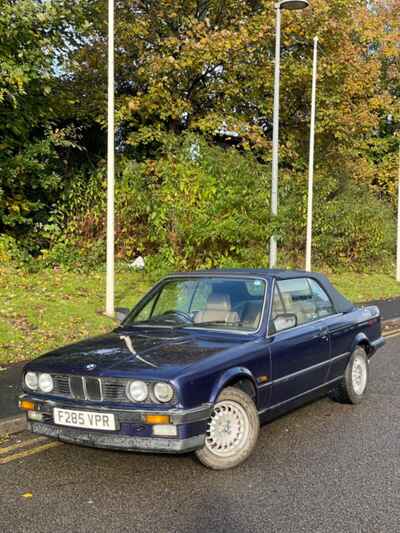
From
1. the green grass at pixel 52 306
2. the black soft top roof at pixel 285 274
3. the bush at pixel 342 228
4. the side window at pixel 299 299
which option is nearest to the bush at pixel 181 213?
the green grass at pixel 52 306

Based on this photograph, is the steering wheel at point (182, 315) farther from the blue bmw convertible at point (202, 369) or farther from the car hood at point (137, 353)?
the car hood at point (137, 353)

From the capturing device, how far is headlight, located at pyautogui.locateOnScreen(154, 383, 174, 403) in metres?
4.13

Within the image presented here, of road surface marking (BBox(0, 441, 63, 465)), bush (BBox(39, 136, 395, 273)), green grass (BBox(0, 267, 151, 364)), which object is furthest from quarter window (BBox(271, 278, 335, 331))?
bush (BBox(39, 136, 395, 273))

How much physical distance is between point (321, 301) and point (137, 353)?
7.80 feet

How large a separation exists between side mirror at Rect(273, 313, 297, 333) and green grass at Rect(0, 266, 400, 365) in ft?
14.6

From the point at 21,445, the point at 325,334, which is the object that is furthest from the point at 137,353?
the point at 325,334

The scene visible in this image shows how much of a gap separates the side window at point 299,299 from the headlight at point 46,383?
2185 mm

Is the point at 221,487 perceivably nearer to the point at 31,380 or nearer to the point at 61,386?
the point at 61,386

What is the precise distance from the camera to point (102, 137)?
21.2 meters

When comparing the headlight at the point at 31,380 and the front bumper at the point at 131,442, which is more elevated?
the headlight at the point at 31,380

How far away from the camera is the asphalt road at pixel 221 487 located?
3629mm

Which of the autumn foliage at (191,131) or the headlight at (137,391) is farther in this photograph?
the autumn foliage at (191,131)

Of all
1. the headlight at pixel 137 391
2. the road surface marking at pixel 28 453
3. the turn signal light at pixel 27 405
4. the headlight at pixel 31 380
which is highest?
the headlight at pixel 137 391

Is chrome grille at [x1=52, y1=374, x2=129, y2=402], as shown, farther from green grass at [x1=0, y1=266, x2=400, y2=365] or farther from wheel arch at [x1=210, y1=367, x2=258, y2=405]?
green grass at [x1=0, y1=266, x2=400, y2=365]
